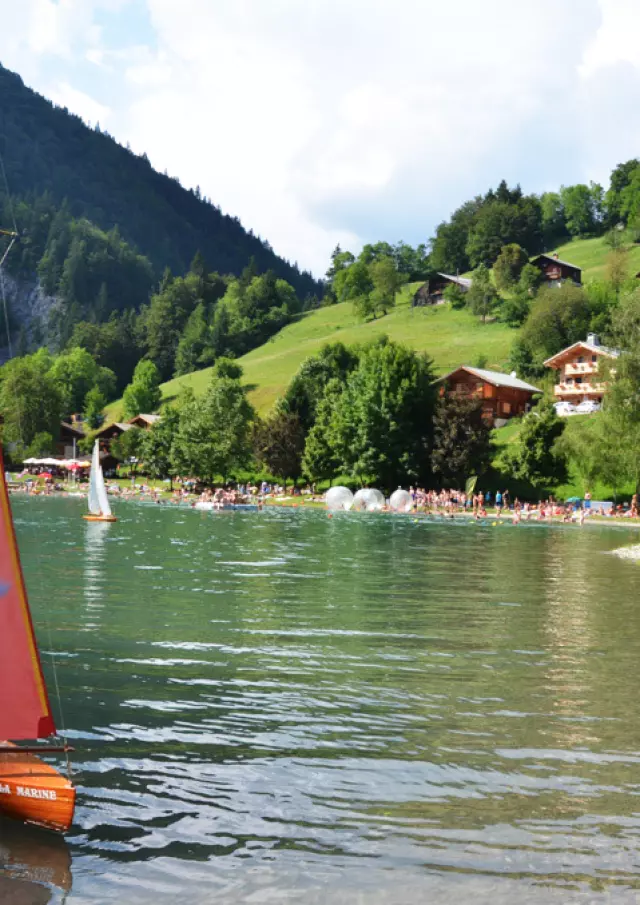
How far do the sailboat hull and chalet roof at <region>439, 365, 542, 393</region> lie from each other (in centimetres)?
11139

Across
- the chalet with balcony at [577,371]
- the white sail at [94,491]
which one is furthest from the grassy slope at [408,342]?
the white sail at [94,491]

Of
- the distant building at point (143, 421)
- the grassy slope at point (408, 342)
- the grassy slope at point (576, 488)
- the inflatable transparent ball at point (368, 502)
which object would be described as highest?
the grassy slope at point (408, 342)

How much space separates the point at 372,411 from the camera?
101 m

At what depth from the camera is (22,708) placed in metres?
9.92

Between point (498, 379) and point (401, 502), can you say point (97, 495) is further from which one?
point (498, 379)

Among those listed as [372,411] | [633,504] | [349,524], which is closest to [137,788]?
[349,524]

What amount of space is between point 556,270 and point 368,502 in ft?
364

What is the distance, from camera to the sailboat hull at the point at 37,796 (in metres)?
9.59

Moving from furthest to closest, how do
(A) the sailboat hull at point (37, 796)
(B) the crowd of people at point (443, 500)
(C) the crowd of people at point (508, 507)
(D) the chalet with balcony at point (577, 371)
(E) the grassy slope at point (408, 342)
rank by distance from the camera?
(E) the grassy slope at point (408, 342), (D) the chalet with balcony at point (577, 371), (B) the crowd of people at point (443, 500), (C) the crowd of people at point (508, 507), (A) the sailboat hull at point (37, 796)

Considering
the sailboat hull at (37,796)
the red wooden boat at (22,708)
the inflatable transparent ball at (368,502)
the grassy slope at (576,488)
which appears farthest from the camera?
the inflatable transparent ball at (368,502)

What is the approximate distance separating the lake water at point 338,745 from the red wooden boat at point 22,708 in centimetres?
35

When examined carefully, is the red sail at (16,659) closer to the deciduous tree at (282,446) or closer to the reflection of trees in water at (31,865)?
the reflection of trees in water at (31,865)

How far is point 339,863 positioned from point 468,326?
161270 millimetres

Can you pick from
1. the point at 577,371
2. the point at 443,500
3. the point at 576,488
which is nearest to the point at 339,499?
the point at 443,500
